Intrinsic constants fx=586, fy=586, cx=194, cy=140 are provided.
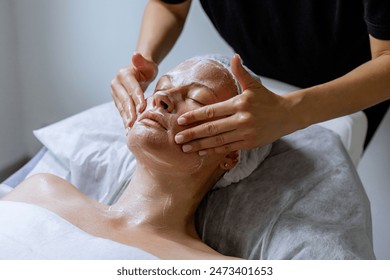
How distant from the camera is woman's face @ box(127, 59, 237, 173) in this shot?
144cm

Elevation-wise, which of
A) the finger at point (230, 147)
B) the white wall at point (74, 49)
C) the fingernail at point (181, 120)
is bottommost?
the white wall at point (74, 49)

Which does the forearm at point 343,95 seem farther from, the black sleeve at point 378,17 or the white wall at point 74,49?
the white wall at point 74,49

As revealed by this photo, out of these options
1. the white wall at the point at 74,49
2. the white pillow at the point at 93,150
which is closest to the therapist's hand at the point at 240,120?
the white pillow at the point at 93,150

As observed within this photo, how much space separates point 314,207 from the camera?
1.60 metres

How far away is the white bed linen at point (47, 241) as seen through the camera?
4.33 ft

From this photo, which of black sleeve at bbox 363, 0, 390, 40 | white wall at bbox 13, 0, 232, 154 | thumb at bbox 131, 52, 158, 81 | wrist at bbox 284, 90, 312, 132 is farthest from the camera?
white wall at bbox 13, 0, 232, 154

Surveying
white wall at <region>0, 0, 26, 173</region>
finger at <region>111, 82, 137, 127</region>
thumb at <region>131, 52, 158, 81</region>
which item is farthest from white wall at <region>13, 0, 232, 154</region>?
finger at <region>111, 82, 137, 127</region>

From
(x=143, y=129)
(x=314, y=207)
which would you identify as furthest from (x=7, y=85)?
(x=314, y=207)

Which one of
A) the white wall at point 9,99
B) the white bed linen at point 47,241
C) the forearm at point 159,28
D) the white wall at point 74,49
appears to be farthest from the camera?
the white wall at point 9,99

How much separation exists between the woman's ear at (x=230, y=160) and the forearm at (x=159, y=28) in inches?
18.7

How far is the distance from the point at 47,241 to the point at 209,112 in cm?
48

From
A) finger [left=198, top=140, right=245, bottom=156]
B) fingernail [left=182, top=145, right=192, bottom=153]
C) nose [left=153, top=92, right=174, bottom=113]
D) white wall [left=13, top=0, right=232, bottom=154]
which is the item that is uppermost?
nose [left=153, top=92, right=174, bottom=113]

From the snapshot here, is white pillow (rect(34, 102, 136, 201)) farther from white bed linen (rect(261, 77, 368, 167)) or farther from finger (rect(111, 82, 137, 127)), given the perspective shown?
white bed linen (rect(261, 77, 368, 167))

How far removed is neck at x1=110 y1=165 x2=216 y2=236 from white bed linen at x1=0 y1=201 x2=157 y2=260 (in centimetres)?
18
